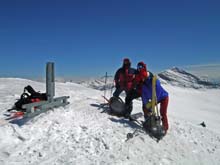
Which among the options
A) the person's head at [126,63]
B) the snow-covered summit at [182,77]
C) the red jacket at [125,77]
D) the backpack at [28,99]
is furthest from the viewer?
the snow-covered summit at [182,77]

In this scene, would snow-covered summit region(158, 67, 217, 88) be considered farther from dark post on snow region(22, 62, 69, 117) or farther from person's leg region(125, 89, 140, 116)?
dark post on snow region(22, 62, 69, 117)

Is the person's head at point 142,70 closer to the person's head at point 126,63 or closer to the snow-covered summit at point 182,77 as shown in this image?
the person's head at point 126,63

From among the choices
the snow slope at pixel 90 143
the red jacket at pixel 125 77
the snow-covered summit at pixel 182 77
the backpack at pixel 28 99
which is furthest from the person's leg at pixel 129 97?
the snow-covered summit at pixel 182 77

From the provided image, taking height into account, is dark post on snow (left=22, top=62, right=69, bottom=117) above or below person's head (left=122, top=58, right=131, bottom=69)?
below

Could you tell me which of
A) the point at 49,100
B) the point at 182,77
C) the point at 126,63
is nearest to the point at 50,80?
the point at 49,100

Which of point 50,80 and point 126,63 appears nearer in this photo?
point 50,80

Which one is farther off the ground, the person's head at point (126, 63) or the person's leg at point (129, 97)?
the person's head at point (126, 63)

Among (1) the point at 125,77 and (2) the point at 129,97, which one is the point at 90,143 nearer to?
(2) the point at 129,97

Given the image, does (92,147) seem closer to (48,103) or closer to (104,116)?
(104,116)

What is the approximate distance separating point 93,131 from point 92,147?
89 centimetres

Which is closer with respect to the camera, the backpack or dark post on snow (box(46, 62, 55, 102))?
dark post on snow (box(46, 62, 55, 102))

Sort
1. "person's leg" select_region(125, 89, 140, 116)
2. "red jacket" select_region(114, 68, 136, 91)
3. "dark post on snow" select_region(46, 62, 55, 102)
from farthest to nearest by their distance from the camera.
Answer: "red jacket" select_region(114, 68, 136, 91)
"person's leg" select_region(125, 89, 140, 116)
"dark post on snow" select_region(46, 62, 55, 102)

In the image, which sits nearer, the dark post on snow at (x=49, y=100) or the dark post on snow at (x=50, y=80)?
the dark post on snow at (x=49, y=100)

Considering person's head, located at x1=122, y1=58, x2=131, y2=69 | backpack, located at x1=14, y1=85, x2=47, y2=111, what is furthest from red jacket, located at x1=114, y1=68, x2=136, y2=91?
backpack, located at x1=14, y1=85, x2=47, y2=111
